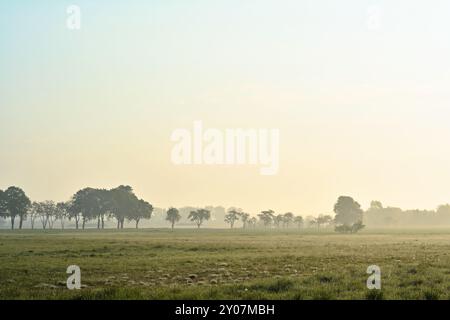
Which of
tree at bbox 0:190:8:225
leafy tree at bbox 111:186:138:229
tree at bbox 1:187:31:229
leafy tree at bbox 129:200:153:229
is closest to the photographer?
tree at bbox 0:190:8:225

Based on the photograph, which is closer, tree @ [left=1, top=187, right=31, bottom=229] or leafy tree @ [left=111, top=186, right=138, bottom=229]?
tree @ [left=1, top=187, right=31, bottom=229]

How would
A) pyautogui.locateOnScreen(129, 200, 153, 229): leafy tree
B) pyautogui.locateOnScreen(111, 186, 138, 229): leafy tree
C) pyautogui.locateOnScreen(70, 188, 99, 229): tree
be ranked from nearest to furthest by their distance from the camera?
pyautogui.locateOnScreen(70, 188, 99, 229): tree < pyautogui.locateOnScreen(111, 186, 138, 229): leafy tree < pyautogui.locateOnScreen(129, 200, 153, 229): leafy tree

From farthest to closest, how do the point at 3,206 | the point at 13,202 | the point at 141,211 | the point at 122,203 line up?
the point at 141,211 → the point at 122,203 → the point at 13,202 → the point at 3,206

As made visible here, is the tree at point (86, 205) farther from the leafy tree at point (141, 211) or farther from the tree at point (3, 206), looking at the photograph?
the tree at point (3, 206)

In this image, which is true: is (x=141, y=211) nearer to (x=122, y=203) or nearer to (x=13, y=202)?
(x=122, y=203)

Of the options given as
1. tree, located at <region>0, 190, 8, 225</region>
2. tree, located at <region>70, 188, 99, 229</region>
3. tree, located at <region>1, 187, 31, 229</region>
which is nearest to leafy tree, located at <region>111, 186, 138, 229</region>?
tree, located at <region>70, 188, 99, 229</region>

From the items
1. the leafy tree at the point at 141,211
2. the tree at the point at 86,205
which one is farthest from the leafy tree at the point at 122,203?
the tree at the point at 86,205

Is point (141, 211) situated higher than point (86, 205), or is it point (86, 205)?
point (86, 205)

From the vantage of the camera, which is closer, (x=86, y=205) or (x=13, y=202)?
(x=13, y=202)

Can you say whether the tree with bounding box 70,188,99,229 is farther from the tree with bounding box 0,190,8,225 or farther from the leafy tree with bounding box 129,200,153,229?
the tree with bounding box 0,190,8,225

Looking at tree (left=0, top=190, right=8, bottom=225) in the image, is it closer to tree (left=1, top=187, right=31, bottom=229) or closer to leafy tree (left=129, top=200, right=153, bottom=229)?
tree (left=1, top=187, right=31, bottom=229)

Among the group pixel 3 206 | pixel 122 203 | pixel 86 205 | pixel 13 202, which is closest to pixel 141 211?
pixel 122 203

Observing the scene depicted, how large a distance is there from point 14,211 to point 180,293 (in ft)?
534

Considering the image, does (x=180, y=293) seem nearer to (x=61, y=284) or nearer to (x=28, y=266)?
(x=61, y=284)
